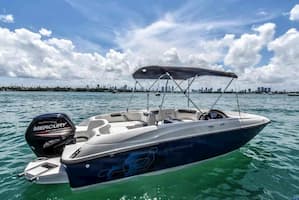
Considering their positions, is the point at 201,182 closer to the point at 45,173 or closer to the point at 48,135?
the point at 45,173

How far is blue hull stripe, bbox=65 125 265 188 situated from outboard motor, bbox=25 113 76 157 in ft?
3.54

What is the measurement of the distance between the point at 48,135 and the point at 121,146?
66.2 inches

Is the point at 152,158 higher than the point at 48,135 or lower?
lower

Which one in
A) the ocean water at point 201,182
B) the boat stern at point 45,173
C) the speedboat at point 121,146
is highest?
the speedboat at point 121,146

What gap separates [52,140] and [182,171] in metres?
3.01

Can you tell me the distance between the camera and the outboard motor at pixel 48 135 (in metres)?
3.91

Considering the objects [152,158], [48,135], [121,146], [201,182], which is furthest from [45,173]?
[201,182]

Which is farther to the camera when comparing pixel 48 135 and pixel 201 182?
pixel 201 182

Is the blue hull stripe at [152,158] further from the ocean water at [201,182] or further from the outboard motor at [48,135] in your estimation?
the outboard motor at [48,135]

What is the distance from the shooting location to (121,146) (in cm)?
351

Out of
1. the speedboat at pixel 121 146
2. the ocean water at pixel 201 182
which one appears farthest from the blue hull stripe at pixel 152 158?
the ocean water at pixel 201 182

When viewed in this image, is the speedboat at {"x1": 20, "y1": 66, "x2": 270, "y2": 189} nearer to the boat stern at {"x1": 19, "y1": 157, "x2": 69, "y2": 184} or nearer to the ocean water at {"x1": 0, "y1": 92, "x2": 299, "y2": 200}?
the boat stern at {"x1": 19, "y1": 157, "x2": 69, "y2": 184}

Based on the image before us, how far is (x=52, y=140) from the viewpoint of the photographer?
13.1 feet

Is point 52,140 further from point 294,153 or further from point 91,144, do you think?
point 294,153
